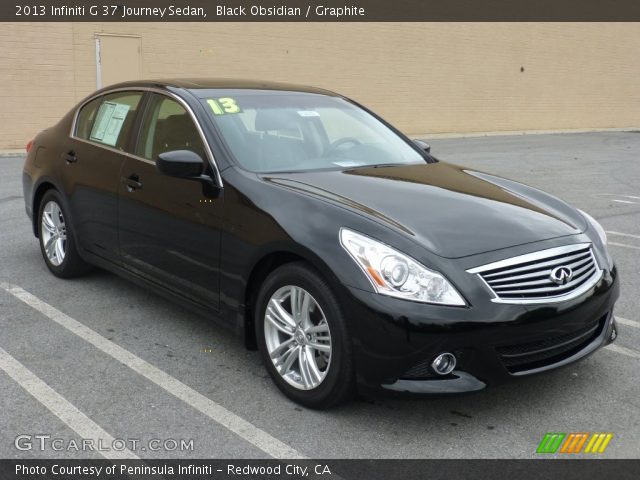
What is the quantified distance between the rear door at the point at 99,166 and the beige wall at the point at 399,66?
35.7ft

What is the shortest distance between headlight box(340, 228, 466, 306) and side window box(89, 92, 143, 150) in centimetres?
233

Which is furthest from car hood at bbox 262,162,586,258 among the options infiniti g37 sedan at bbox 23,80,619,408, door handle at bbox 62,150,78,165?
door handle at bbox 62,150,78,165

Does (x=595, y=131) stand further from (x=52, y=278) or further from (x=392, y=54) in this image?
(x=52, y=278)

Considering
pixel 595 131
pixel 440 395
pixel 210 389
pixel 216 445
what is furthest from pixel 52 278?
pixel 595 131

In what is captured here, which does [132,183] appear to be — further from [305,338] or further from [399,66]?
[399,66]

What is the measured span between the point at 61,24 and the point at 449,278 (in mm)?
14553

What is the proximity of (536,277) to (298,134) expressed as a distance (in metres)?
1.86

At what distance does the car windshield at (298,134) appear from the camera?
14.2 feet

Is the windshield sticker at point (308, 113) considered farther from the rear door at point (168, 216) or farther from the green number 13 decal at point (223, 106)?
the rear door at point (168, 216)

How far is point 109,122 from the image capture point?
5.31 m

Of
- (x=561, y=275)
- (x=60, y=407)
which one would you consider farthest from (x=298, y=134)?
(x=60, y=407)

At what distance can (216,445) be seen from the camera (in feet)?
10.8

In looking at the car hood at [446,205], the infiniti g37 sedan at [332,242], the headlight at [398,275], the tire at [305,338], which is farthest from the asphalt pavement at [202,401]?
the car hood at [446,205]

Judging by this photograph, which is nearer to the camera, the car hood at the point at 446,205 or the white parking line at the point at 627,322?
the car hood at the point at 446,205
